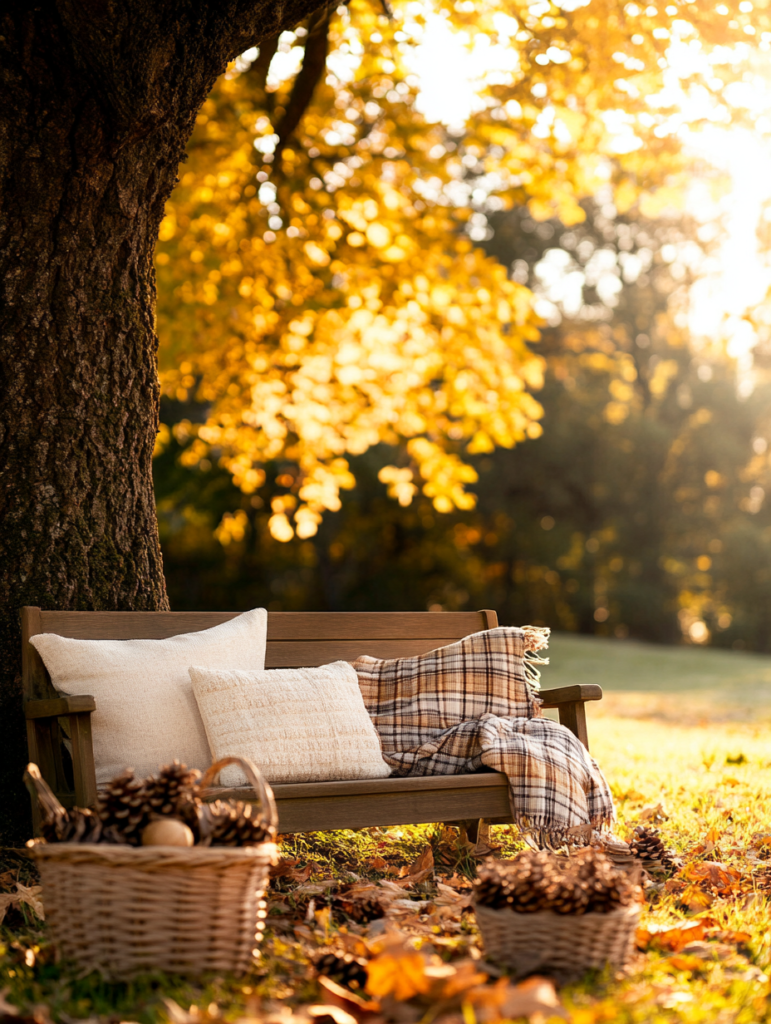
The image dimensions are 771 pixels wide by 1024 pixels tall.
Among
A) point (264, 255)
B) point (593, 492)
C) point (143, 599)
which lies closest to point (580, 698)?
point (143, 599)

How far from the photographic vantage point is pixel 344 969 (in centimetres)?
206

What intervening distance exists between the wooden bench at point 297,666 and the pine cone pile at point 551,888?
683 millimetres

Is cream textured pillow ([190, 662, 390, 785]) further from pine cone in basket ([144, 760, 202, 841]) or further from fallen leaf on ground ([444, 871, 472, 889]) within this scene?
pine cone in basket ([144, 760, 202, 841])

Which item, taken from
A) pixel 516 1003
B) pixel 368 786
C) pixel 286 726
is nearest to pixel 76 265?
pixel 286 726

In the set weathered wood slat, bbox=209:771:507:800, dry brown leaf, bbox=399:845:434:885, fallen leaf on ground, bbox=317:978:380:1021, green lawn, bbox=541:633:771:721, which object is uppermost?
weathered wood slat, bbox=209:771:507:800

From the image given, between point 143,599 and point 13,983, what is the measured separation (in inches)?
64.7

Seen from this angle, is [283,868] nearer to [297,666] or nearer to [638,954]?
[297,666]

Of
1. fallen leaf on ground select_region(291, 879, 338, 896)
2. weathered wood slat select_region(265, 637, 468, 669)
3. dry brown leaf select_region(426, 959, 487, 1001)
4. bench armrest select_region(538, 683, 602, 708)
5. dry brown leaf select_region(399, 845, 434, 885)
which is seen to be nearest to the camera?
dry brown leaf select_region(426, 959, 487, 1001)

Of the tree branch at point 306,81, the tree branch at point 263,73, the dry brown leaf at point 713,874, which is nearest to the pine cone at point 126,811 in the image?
the dry brown leaf at point 713,874

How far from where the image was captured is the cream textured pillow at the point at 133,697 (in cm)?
285

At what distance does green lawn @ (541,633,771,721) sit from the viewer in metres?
10.2

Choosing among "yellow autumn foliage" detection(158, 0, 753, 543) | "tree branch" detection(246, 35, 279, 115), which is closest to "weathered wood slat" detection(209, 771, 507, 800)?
"yellow autumn foliage" detection(158, 0, 753, 543)

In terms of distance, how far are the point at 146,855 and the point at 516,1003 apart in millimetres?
782

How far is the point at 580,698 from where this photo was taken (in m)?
3.36
